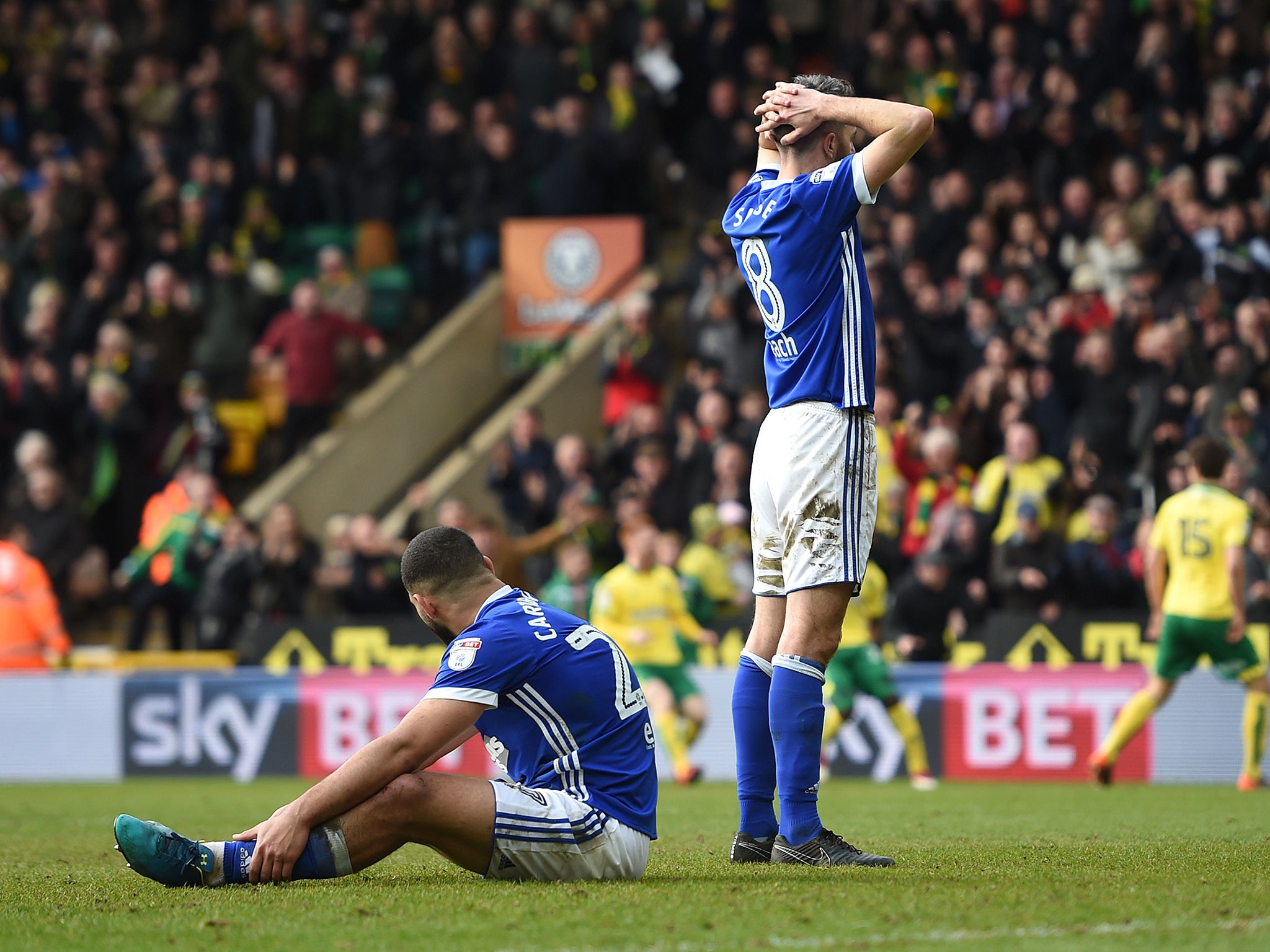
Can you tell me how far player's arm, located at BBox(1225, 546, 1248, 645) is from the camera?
10.7 metres

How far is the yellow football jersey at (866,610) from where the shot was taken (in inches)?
472

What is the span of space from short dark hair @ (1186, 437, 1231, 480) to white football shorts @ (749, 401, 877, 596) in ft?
18.8

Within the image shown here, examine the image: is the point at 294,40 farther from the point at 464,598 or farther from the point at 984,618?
the point at 464,598

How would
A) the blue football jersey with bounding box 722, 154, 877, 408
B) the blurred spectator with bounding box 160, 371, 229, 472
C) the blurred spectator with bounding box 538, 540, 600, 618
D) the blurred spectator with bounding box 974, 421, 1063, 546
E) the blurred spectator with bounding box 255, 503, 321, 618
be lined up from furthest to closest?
the blurred spectator with bounding box 160, 371, 229, 472
the blurred spectator with bounding box 255, 503, 321, 618
the blurred spectator with bounding box 538, 540, 600, 618
the blurred spectator with bounding box 974, 421, 1063, 546
the blue football jersey with bounding box 722, 154, 877, 408

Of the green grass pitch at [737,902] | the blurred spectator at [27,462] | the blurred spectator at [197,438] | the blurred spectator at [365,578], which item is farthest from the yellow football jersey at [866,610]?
the blurred spectator at [27,462]

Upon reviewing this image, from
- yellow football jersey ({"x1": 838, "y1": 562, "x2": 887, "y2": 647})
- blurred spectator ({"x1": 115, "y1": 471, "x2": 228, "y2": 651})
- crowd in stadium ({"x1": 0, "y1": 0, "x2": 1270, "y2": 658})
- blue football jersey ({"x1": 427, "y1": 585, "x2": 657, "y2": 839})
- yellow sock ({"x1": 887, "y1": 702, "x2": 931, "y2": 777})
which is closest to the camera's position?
blue football jersey ({"x1": 427, "y1": 585, "x2": 657, "y2": 839})

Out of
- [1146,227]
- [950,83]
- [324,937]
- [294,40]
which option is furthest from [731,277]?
[324,937]

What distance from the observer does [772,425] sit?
582cm

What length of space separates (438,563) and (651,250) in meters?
12.9

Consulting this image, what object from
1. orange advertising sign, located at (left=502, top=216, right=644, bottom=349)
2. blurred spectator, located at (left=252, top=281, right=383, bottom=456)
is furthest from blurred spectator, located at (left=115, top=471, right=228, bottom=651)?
orange advertising sign, located at (left=502, top=216, right=644, bottom=349)

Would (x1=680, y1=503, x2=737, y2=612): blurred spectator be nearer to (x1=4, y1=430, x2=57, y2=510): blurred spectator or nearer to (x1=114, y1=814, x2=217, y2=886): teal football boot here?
(x1=4, y1=430, x2=57, y2=510): blurred spectator

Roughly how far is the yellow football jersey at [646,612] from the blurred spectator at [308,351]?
5760 mm

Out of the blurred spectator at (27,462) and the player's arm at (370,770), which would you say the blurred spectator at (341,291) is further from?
the player's arm at (370,770)

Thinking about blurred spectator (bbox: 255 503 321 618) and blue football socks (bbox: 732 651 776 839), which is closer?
blue football socks (bbox: 732 651 776 839)
